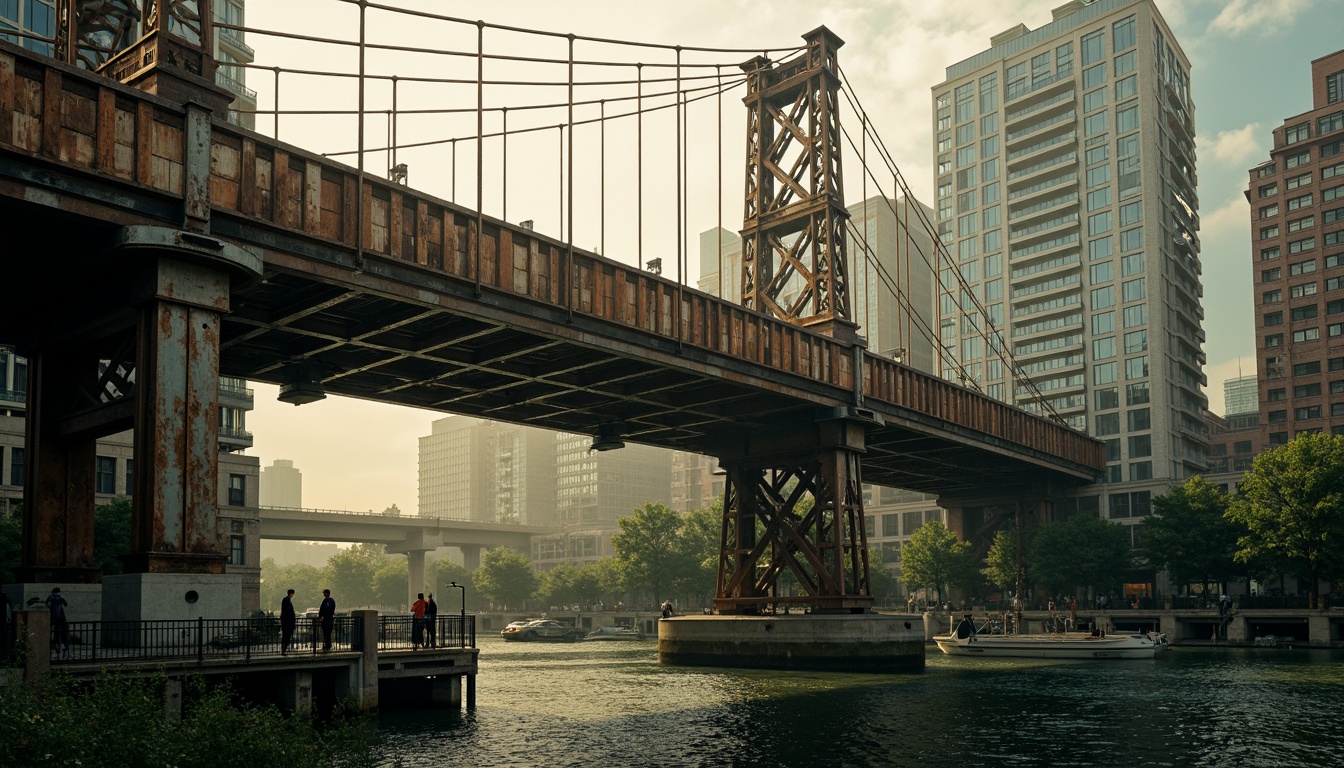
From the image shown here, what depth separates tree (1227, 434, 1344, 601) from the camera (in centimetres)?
7712

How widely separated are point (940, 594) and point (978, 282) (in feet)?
154

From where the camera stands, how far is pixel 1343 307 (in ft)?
404

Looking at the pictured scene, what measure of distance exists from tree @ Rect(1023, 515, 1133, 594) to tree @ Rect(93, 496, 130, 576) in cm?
6727

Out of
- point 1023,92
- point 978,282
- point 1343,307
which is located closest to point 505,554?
point 978,282

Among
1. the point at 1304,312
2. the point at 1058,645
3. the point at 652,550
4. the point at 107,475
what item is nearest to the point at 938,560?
the point at 652,550

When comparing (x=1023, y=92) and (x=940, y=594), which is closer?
(x=940, y=594)

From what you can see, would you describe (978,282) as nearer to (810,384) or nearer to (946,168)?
(946,168)

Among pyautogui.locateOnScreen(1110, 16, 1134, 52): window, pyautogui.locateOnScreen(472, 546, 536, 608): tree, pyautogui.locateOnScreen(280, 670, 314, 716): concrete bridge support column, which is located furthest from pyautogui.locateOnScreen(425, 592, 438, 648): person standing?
pyautogui.locateOnScreen(472, 546, 536, 608): tree

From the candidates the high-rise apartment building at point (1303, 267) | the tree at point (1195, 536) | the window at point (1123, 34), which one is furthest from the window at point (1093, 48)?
the tree at point (1195, 536)

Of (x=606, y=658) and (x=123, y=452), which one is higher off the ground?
(x=123, y=452)

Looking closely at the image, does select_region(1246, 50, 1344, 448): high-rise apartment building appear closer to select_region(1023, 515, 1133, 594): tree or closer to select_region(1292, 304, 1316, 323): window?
select_region(1292, 304, 1316, 323): window

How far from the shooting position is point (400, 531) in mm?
151125

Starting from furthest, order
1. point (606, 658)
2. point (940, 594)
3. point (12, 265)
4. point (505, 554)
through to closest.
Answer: point (505, 554) < point (940, 594) < point (606, 658) < point (12, 265)

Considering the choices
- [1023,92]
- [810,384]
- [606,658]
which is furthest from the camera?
[1023,92]
